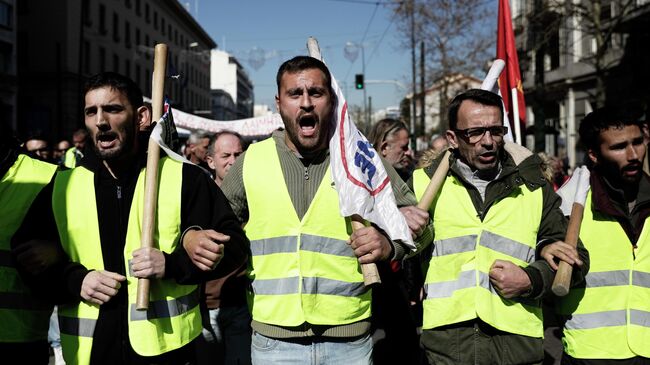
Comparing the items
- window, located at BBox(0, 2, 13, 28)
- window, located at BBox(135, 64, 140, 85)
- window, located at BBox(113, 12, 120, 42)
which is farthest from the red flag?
window, located at BBox(135, 64, 140, 85)

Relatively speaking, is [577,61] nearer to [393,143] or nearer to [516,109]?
[393,143]

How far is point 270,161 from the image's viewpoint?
9.30 ft

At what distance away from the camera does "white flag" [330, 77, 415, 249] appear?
2.67 metres

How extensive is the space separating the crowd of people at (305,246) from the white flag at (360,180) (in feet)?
0.21

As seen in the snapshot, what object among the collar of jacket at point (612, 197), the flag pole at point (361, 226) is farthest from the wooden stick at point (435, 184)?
the collar of jacket at point (612, 197)

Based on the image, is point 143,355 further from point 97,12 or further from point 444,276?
point 97,12

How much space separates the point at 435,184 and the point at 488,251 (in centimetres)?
40

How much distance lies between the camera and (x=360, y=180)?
2732mm

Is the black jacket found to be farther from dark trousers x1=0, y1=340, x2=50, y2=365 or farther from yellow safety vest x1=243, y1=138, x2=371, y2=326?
dark trousers x1=0, y1=340, x2=50, y2=365

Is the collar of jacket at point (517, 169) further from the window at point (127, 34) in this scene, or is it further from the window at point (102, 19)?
the window at point (127, 34)

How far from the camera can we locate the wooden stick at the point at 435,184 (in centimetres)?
288

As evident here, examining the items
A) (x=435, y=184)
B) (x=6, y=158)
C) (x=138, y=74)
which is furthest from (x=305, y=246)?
(x=138, y=74)

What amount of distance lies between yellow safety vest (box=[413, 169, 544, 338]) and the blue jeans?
43 centimetres

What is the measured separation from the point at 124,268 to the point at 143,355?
1.21 feet
